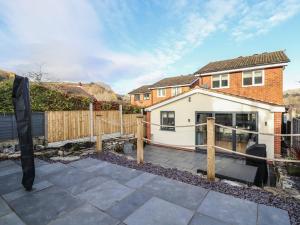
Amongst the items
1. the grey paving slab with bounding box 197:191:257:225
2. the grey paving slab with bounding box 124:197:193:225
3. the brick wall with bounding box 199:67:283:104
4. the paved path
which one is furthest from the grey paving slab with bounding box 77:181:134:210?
the brick wall with bounding box 199:67:283:104

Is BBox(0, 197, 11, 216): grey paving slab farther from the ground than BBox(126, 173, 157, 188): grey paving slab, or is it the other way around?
BBox(0, 197, 11, 216): grey paving slab

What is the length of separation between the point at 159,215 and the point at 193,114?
286 inches

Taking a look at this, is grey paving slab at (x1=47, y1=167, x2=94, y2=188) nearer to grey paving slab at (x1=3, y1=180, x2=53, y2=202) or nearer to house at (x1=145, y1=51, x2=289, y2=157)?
grey paving slab at (x1=3, y1=180, x2=53, y2=202)

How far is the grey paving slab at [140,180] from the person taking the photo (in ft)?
14.1

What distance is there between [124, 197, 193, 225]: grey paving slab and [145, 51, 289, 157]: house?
4234mm

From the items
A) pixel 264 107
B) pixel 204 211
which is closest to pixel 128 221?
pixel 204 211

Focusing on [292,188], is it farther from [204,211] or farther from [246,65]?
[246,65]

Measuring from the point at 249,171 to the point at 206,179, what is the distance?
1649 millimetres

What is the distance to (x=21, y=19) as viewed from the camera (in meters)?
9.05

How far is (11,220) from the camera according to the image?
2.88 m

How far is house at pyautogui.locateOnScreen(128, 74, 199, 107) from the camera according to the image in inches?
901

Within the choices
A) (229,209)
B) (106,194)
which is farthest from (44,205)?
(229,209)

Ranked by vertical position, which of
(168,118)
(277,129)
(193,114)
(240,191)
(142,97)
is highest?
(142,97)

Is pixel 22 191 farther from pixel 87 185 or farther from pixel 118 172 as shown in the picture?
pixel 118 172
